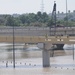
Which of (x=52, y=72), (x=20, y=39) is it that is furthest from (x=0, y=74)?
(x=20, y=39)

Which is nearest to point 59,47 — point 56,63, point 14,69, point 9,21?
point 56,63

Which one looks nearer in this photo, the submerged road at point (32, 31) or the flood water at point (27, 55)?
the flood water at point (27, 55)

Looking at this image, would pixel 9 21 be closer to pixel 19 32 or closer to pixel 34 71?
pixel 19 32

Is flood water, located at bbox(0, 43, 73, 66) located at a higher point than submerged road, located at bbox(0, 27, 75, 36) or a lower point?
lower

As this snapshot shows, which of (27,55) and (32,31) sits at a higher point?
(32,31)

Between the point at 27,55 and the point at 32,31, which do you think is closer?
the point at 27,55

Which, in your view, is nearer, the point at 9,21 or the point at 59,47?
the point at 59,47

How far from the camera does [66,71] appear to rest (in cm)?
4491

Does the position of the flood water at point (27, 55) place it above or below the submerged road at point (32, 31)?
below

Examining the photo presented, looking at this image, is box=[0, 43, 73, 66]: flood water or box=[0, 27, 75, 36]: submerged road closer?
box=[0, 43, 73, 66]: flood water

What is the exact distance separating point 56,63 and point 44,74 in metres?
10.3

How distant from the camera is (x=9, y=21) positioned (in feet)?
410

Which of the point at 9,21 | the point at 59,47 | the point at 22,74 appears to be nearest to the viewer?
the point at 22,74

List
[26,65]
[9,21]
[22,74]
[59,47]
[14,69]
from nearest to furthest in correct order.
Answer: [22,74] → [14,69] → [26,65] → [59,47] → [9,21]
